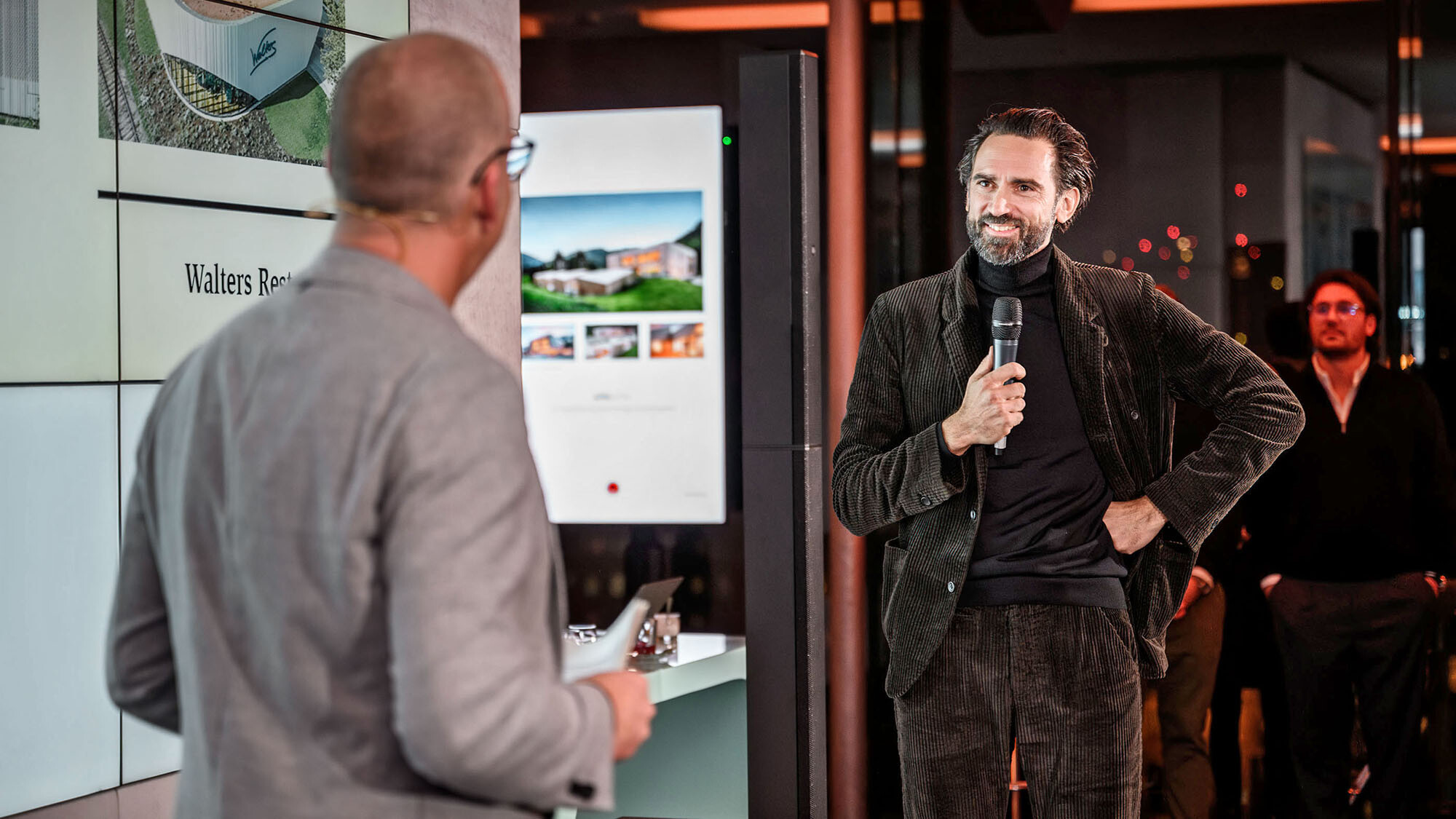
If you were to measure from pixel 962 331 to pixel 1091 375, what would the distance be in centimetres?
25

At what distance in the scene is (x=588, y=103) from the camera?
475 centimetres

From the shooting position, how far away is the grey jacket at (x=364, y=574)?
41.2 inches

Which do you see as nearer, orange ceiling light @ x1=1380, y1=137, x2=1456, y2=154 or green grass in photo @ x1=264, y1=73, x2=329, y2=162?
green grass in photo @ x1=264, y1=73, x2=329, y2=162

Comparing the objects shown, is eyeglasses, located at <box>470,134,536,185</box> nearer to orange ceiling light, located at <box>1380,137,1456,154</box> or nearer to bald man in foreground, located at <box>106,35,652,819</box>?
bald man in foreground, located at <box>106,35,652,819</box>

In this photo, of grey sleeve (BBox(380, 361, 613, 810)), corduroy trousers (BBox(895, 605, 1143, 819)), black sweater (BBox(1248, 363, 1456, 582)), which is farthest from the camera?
black sweater (BBox(1248, 363, 1456, 582))

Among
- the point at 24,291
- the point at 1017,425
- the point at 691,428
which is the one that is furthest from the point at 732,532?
the point at 24,291

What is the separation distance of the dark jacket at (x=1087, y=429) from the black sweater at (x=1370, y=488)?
1.66 meters

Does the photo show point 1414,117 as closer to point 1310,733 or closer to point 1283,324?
point 1283,324

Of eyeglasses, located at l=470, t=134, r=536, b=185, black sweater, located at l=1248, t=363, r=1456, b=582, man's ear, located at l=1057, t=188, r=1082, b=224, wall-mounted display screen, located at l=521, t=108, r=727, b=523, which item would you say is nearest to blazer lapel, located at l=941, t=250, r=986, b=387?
man's ear, located at l=1057, t=188, r=1082, b=224

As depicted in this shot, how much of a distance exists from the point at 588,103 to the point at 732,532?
161 centimetres

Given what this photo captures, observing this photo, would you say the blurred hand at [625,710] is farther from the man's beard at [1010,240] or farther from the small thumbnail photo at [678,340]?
the small thumbnail photo at [678,340]

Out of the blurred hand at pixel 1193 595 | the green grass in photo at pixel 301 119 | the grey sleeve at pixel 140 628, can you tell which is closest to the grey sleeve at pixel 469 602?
the grey sleeve at pixel 140 628

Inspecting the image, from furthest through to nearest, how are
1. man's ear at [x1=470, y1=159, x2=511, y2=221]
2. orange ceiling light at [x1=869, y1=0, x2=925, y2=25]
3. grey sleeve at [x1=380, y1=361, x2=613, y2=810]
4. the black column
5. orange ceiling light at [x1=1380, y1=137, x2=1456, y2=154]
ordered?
orange ceiling light at [x1=869, y1=0, x2=925, y2=25], orange ceiling light at [x1=1380, y1=137, x2=1456, y2=154], the black column, man's ear at [x1=470, y1=159, x2=511, y2=221], grey sleeve at [x1=380, y1=361, x2=613, y2=810]

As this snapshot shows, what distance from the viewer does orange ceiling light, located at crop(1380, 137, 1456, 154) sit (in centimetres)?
418
